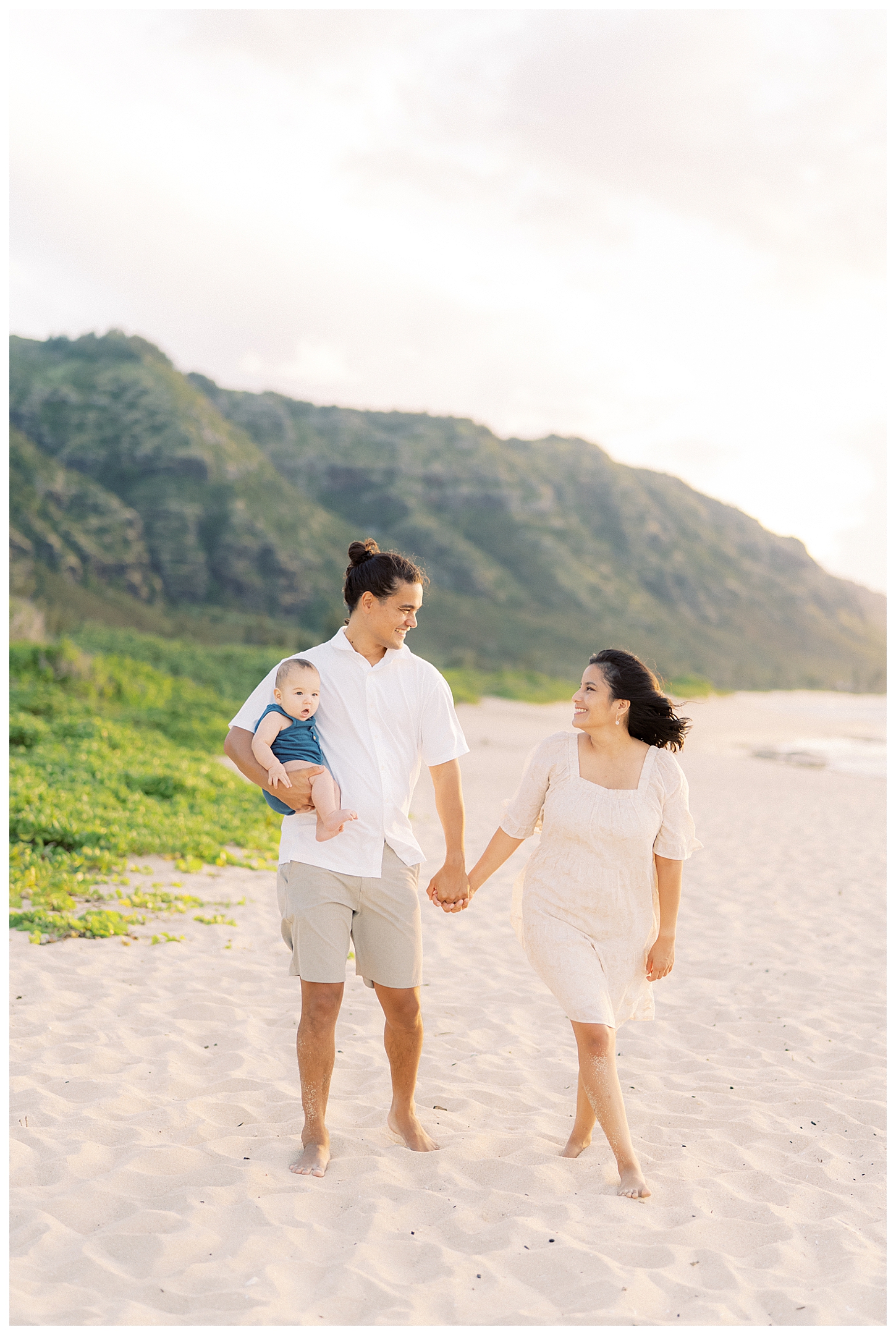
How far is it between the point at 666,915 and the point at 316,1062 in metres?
1.42

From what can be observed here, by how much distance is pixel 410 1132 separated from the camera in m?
3.57

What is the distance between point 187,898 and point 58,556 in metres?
45.4

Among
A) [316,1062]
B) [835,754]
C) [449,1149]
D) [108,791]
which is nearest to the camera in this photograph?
[316,1062]

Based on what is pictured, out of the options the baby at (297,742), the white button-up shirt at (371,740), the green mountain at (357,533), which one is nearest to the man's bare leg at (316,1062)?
the white button-up shirt at (371,740)

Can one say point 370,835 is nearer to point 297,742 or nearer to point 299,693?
point 297,742

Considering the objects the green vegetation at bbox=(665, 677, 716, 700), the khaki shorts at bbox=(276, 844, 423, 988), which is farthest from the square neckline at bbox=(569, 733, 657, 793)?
the green vegetation at bbox=(665, 677, 716, 700)

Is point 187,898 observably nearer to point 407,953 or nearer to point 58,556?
point 407,953

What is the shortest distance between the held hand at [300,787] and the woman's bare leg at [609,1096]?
4.05 ft

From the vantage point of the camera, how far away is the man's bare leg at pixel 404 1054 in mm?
3461

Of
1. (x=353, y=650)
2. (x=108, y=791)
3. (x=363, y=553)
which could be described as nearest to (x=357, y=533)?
(x=108, y=791)

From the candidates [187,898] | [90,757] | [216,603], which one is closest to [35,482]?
[216,603]

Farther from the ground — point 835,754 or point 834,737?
point 835,754

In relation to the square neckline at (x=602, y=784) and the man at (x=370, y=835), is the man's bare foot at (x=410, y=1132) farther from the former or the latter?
the square neckline at (x=602, y=784)

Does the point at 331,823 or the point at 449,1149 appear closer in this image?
the point at 331,823
